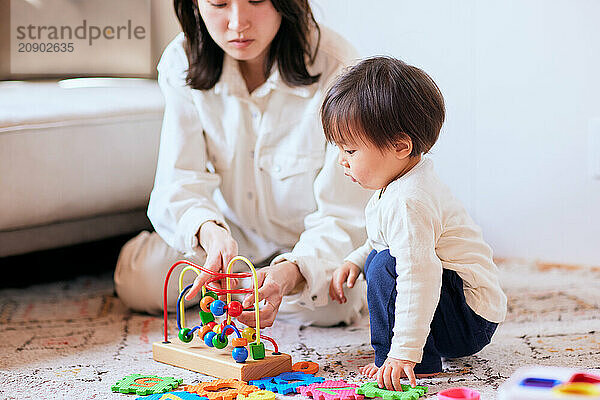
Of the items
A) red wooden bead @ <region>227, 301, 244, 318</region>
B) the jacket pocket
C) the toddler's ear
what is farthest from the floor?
the toddler's ear

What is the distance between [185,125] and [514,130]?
83cm

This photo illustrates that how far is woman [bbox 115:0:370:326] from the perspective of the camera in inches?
51.6

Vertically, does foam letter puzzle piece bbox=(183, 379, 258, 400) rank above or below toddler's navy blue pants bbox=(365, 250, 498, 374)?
below

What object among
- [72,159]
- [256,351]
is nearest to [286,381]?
[256,351]

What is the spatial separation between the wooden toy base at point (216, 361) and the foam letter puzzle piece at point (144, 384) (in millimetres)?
50

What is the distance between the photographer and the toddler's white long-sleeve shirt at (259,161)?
1.36 meters

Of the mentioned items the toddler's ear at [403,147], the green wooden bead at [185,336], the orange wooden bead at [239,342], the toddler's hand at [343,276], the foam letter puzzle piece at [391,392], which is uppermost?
the toddler's ear at [403,147]

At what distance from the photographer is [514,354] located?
1.17m

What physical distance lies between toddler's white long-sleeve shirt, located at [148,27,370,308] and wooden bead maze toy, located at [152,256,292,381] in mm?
222

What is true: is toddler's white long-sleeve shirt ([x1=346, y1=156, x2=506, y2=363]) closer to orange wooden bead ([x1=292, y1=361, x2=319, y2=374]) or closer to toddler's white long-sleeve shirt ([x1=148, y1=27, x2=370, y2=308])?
orange wooden bead ([x1=292, y1=361, x2=319, y2=374])

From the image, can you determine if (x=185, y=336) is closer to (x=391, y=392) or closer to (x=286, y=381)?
(x=286, y=381)

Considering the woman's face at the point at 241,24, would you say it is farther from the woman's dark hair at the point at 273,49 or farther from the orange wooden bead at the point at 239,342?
the orange wooden bead at the point at 239,342

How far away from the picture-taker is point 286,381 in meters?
1.04

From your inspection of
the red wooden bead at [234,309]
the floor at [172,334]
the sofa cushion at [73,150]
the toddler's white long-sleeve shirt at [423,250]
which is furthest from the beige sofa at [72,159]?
the toddler's white long-sleeve shirt at [423,250]
